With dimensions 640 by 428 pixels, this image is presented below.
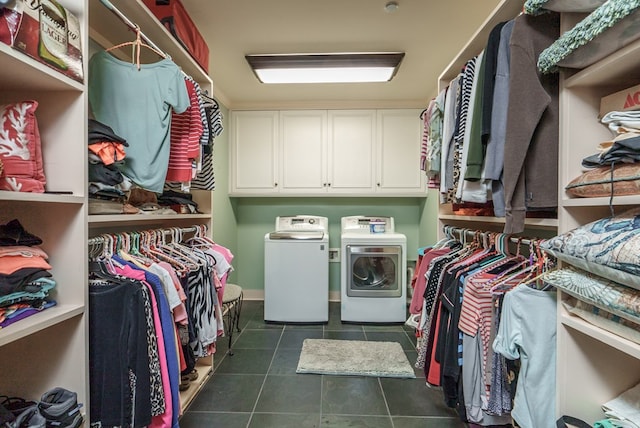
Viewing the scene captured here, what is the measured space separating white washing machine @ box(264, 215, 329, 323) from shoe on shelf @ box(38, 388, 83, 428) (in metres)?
2.04

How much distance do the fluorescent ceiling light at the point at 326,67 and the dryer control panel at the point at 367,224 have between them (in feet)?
4.82

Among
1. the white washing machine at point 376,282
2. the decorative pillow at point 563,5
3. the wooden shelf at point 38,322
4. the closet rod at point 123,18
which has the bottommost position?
the white washing machine at point 376,282

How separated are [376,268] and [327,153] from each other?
1363mm

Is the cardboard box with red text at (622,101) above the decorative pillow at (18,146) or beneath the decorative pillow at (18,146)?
above

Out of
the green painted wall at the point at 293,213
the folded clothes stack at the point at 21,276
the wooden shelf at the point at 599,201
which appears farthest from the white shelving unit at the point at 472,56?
the folded clothes stack at the point at 21,276

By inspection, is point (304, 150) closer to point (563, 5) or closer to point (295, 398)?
point (295, 398)

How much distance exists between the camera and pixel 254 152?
131 inches

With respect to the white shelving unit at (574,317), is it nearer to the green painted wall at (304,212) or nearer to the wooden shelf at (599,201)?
the wooden shelf at (599,201)

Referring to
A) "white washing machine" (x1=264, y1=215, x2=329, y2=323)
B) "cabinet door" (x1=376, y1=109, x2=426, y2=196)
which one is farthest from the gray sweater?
"cabinet door" (x1=376, y1=109, x2=426, y2=196)

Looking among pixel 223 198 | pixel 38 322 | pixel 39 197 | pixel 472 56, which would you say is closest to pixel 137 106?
pixel 39 197

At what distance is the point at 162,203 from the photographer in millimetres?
1877

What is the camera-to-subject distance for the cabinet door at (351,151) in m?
3.28

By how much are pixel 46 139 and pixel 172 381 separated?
99 cm

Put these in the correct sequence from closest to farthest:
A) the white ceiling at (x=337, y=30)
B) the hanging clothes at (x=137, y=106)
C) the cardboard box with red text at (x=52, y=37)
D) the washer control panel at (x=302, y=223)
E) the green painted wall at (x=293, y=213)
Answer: the cardboard box with red text at (x=52, y=37), the hanging clothes at (x=137, y=106), the white ceiling at (x=337, y=30), the washer control panel at (x=302, y=223), the green painted wall at (x=293, y=213)
